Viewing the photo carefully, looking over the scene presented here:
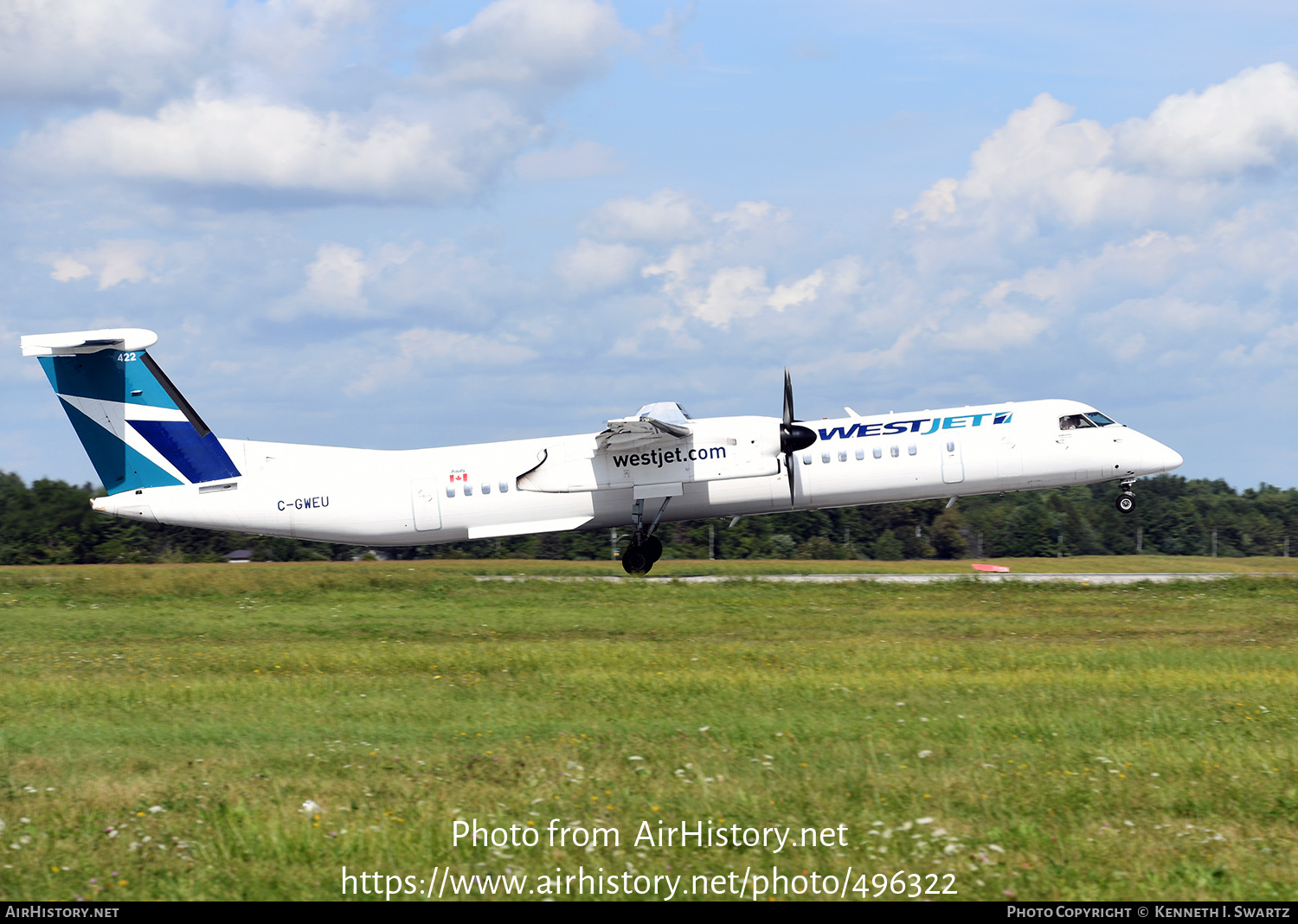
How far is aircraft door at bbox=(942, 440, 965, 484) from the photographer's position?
90.8 ft

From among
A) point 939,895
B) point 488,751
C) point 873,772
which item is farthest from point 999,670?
point 939,895

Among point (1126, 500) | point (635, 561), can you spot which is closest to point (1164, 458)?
point (1126, 500)

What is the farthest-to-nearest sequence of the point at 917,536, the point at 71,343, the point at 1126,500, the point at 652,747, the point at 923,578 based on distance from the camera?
1. the point at 917,536
2. the point at 923,578
3. the point at 1126,500
4. the point at 71,343
5. the point at 652,747

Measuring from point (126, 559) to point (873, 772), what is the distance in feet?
125

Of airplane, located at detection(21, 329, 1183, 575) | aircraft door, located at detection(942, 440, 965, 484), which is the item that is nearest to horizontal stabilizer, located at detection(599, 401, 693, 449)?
airplane, located at detection(21, 329, 1183, 575)

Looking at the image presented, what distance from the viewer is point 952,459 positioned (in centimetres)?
2770

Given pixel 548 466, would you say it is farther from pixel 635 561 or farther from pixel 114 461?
pixel 114 461

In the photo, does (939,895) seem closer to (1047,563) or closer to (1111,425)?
(1111,425)

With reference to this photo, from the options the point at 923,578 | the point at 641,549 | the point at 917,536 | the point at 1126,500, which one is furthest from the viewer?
the point at 917,536

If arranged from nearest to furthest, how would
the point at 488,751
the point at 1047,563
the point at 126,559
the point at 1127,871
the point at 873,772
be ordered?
1. the point at 1127,871
2. the point at 873,772
3. the point at 488,751
4. the point at 1047,563
5. the point at 126,559

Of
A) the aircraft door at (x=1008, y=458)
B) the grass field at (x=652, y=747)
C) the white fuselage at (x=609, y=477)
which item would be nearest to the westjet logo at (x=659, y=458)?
the white fuselage at (x=609, y=477)

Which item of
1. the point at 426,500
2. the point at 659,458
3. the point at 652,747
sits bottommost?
the point at 652,747

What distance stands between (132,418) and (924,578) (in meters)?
22.2
